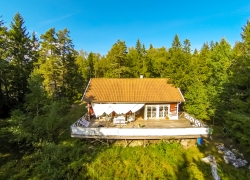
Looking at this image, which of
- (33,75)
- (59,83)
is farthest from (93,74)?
(33,75)

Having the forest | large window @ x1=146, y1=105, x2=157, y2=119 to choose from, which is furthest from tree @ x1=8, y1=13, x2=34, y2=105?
large window @ x1=146, y1=105, x2=157, y2=119

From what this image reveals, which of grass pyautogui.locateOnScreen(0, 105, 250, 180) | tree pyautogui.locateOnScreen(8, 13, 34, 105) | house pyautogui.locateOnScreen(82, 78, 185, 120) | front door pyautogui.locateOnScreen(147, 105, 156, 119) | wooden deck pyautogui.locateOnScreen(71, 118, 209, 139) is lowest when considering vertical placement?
grass pyautogui.locateOnScreen(0, 105, 250, 180)

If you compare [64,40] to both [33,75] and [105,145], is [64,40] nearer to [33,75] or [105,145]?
[33,75]

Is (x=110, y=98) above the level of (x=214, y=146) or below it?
above

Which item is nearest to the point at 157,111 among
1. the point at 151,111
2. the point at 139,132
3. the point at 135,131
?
the point at 151,111

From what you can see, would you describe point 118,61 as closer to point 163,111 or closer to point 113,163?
point 163,111

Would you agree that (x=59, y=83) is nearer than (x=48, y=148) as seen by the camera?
No

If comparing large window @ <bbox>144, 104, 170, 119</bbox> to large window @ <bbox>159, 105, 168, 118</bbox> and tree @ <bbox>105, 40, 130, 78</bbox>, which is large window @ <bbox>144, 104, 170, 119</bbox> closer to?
large window @ <bbox>159, 105, 168, 118</bbox>
